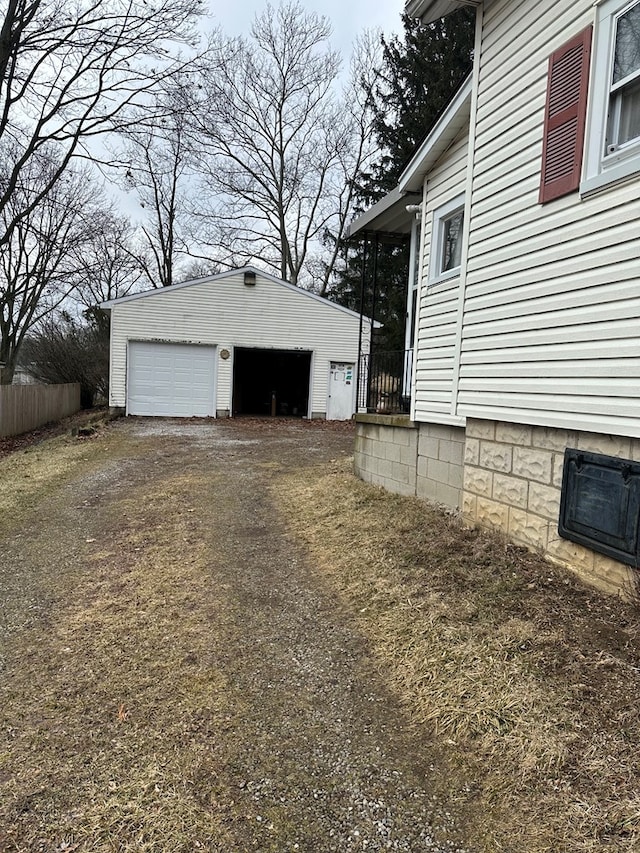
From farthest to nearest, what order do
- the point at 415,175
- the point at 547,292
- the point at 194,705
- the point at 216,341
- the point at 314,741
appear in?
the point at 216,341
the point at 415,175
the point at 547,292
the point at 194,705
the point at 314,741

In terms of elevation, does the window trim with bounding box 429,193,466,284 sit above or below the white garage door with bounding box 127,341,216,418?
above

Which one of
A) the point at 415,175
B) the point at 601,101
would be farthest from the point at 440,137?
the point at 601,101

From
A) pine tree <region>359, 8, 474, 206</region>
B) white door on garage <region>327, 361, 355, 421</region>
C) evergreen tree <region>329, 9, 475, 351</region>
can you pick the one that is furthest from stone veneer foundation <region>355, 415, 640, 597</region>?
pine tree <region>359, 8, 474, 206</region>

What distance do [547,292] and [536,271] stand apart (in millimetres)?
225

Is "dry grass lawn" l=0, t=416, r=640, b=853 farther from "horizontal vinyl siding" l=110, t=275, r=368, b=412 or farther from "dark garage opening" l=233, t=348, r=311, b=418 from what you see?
"dark garage opening" l=233, t=348, r=311, b=418

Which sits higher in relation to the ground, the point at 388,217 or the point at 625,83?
the point at 388,217

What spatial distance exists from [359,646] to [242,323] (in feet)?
50.2

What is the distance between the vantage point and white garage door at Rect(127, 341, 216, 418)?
55.0 ft

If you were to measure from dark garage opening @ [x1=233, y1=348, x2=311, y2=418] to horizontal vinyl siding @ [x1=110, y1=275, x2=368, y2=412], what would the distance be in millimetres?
2895

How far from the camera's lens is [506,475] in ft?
14.3

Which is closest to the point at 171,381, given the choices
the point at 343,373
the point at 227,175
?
the point at 343,373

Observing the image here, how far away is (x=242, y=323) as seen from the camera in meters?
17.6

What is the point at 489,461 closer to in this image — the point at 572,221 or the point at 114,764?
the point at 572,221

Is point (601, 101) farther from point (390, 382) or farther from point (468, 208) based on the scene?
point (390, 382)
